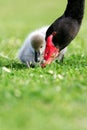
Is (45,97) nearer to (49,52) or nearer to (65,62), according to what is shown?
(49,52)

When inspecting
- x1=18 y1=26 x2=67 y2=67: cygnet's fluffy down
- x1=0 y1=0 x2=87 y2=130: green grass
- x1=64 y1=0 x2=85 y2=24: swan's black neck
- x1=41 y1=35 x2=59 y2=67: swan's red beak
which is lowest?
x1=0 y1=0 x2=87 y2=130: green grass

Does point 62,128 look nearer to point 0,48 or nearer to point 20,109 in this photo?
point 20,109

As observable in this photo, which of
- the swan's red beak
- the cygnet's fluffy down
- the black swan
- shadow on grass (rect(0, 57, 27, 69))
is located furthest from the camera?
shadow on grass (rect(0, 57, 27, 69))

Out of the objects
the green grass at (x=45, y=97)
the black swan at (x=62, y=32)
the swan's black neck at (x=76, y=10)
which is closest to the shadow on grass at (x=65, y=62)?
the green grass at (x=45, y=97)

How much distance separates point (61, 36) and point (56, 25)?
21cm

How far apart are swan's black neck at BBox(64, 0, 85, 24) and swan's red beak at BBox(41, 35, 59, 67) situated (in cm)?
66

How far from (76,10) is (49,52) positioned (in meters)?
1.12

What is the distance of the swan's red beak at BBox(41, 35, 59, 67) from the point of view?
366 inches

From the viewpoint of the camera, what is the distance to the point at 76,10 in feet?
32.7

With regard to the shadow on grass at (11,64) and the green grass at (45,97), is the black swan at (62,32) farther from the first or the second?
the shadow on grass at (11,64)

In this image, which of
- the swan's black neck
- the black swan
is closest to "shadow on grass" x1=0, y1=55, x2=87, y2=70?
the black swan

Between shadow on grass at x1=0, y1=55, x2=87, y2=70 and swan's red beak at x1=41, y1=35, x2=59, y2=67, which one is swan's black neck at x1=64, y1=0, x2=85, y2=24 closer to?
swan's red beak at x1=41, y1=35, x2=59, y2=67

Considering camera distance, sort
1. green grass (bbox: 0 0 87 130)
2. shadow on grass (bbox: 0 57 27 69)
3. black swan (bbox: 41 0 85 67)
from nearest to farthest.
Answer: green grass (bbox: 0 0 87 130), black swan (bbox: 41 0 85 67), shadow on grass (bbox: 0 57 27 69)

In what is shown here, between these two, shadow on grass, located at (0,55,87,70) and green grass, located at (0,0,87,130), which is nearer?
green grass, located at (0,0,87,130)
